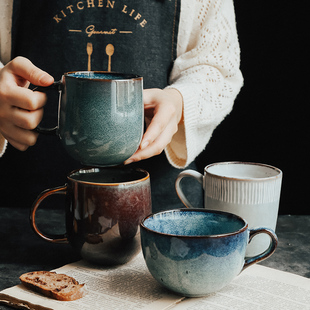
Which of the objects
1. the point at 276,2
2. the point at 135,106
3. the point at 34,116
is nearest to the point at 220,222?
the point at 135,106

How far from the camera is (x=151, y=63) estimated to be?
4.24ft

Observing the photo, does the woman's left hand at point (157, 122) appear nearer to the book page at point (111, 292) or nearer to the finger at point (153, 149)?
the finger at point (153, 149)

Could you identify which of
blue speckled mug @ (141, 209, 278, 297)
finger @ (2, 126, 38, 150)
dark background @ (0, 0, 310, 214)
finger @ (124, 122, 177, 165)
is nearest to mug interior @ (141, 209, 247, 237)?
blue speckled mug @ (141, 209, 278, 297)

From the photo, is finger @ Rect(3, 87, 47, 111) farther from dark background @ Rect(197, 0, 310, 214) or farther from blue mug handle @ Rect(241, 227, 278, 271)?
dark background @ Rect(197, 0, 310, 214)

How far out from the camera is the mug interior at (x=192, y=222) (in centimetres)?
74

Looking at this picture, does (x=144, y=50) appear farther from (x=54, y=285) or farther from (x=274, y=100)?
(x=274, y=100)

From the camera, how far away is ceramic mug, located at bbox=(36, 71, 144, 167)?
685mm

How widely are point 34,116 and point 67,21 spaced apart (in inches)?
21.1

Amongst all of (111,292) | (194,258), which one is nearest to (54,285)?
(111,292)

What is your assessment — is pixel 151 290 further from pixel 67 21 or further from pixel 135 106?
pixel 67 21

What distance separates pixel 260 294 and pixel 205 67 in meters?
0.71

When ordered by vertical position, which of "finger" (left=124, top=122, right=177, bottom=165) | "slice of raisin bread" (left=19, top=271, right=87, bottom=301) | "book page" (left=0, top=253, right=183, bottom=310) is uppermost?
"finger" (left=124, top=122, right=177, bottom=165)

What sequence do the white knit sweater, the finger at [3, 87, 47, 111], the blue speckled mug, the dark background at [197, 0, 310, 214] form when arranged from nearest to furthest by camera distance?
the blue speckled mug < the finger at [3, 87, 47, 111] < the white knit sweater < the dark background at [197, 0, 310, 214]

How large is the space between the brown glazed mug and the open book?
0.11ft
